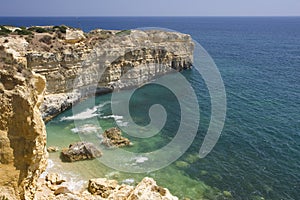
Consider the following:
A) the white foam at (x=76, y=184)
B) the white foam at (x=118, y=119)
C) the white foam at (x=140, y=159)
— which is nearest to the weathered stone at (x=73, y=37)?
the white foam at (x=118, y=119)

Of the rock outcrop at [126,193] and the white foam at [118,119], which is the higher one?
the rock outcrop at [126,193]

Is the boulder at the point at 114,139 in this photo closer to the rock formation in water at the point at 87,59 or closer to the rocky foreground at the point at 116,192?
the rock formation in water at the point at 87,59

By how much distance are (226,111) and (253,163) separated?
42.4 feet

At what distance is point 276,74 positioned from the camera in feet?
186

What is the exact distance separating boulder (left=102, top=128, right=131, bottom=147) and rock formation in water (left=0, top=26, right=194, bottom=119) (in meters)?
8.73

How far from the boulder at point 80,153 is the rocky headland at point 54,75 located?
659 cm

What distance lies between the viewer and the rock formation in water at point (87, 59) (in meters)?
34.9

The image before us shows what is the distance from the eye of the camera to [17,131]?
969 cm

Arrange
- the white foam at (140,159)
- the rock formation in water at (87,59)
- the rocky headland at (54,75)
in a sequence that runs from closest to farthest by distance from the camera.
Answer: the rocky headland at (54,75) < the white foam at (140,159) < the rock formation in water at (87,59)

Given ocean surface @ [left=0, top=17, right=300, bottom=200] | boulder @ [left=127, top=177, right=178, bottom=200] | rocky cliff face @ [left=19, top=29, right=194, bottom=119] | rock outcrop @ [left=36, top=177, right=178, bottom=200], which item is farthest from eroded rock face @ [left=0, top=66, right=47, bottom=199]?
rocky cliff face @ [left=19, top=29, right=194, bottom=119]

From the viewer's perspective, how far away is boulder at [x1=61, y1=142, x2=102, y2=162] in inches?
990

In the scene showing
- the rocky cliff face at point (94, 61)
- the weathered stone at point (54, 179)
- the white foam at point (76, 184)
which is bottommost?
the white foam at point (76, 184)

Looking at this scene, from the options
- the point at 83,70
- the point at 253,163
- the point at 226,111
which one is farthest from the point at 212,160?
the point at 83,70

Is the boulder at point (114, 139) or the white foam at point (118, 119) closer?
the boulder at point (114, 139)
